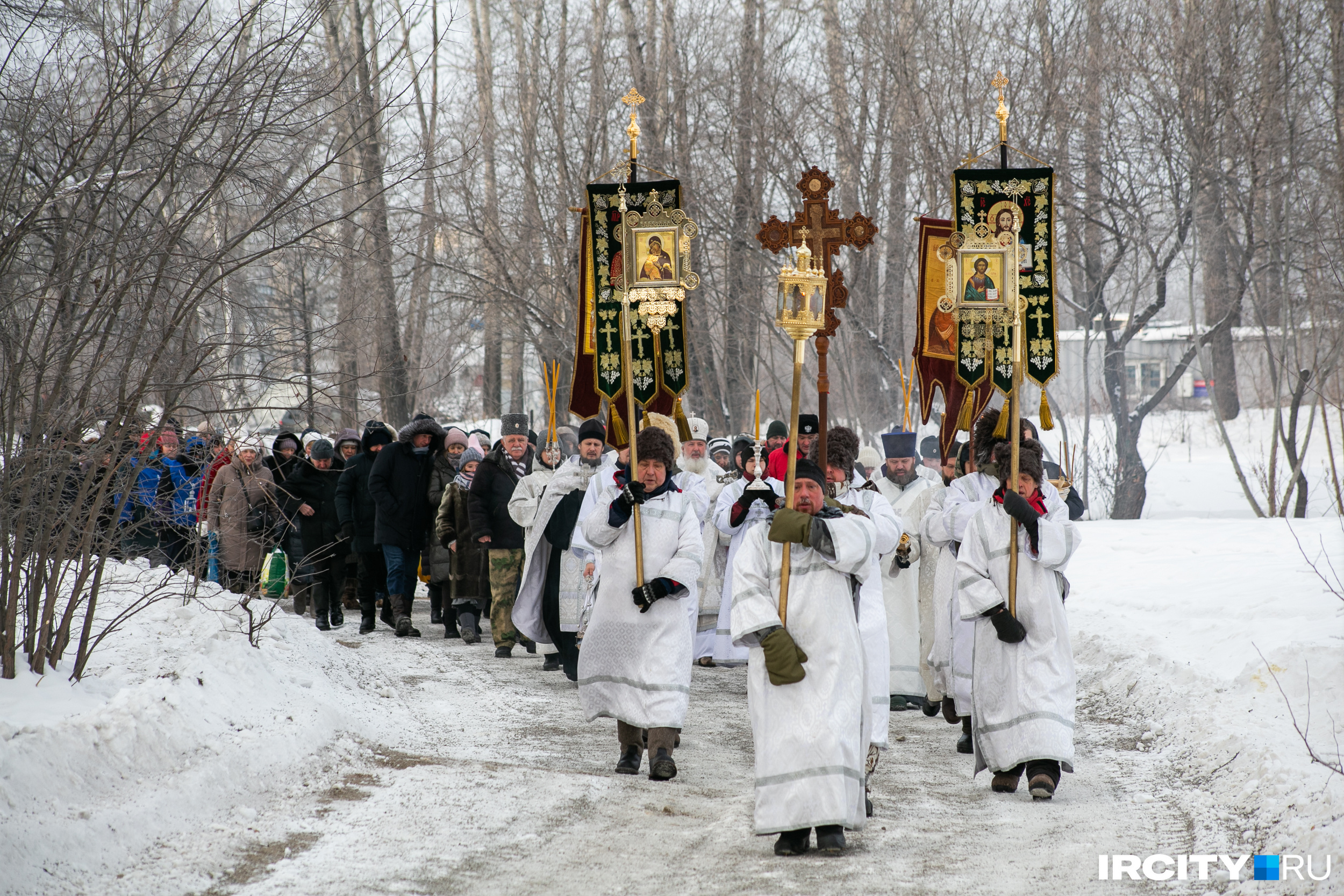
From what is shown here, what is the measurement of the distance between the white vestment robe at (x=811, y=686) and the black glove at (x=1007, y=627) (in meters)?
0.99

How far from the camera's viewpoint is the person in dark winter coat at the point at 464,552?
11289 millimetres

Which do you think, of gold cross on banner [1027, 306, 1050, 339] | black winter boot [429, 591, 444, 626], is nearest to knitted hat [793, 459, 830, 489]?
gold cross on banner [1027, 306, 1050, 339]

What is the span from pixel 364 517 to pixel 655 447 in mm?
5307

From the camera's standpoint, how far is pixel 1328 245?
16.4 m

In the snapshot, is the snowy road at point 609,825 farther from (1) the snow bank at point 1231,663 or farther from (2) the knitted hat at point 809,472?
(2) the knitted hat at point 809,472

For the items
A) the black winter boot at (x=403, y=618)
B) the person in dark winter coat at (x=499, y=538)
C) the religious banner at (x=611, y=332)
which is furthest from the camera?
the black winter boot at (x=403, y=618)

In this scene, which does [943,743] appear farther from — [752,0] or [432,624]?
[752,0]

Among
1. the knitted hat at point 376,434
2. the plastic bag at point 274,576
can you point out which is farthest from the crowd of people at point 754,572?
the plastic bag at point 274,576

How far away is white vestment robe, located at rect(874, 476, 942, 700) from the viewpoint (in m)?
8.99

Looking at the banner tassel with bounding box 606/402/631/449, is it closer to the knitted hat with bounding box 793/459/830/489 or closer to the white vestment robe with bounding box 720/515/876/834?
the knitted hat with bounding box 793/459/830/489

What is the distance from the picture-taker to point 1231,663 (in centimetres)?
802

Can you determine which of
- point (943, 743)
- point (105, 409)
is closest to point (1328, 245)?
point (943, 743)

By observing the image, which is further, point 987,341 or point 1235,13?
point 1235,13

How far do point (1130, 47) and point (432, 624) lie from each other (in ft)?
37.5
